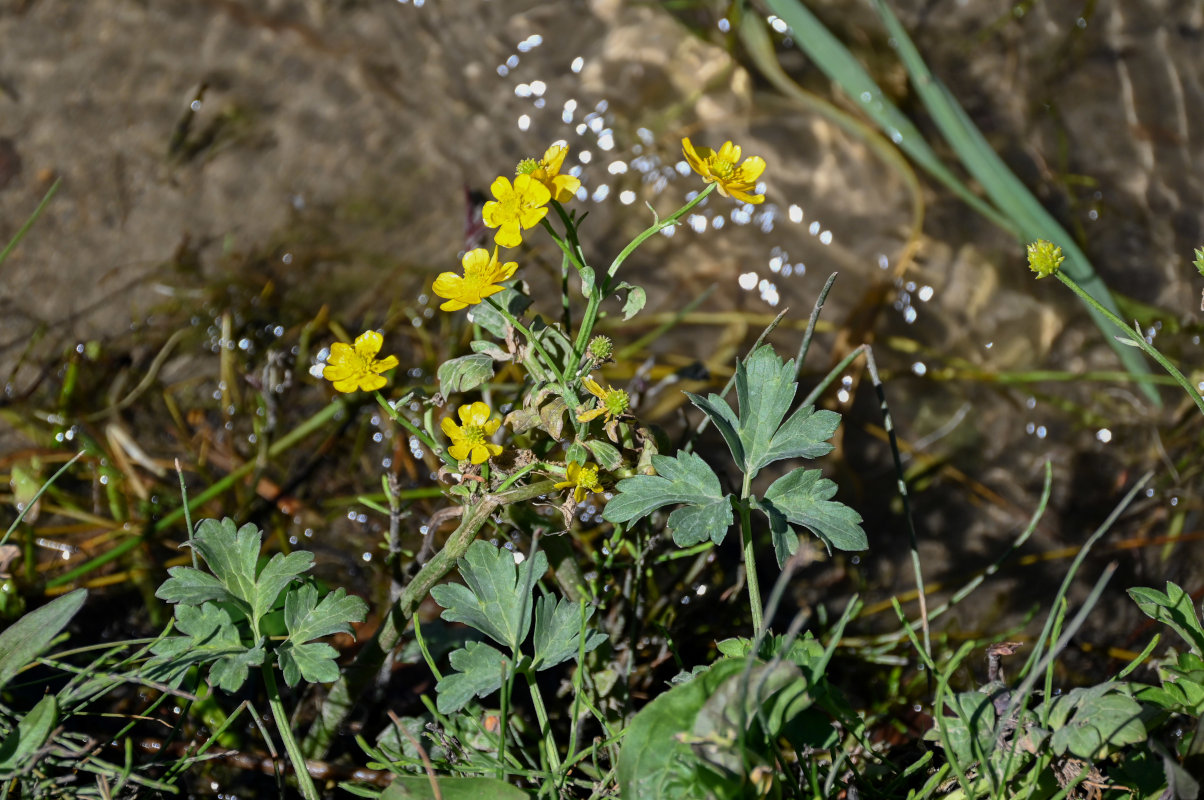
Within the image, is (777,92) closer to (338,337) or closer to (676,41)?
(676,41)

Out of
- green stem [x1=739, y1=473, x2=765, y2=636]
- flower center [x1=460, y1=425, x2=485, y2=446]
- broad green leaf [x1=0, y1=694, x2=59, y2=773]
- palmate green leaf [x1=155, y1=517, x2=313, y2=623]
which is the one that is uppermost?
flower center [x1=460, y1=425, x2=485, y2=446]

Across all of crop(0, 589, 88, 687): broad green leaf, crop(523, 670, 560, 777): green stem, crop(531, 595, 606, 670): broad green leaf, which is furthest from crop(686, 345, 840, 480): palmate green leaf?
crop(0, 589, 88, 687): broad green leaf

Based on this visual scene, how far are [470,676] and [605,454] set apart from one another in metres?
0.45

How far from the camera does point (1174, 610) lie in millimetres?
1425

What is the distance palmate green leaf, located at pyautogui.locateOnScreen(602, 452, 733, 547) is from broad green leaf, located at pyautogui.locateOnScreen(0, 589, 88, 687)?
918 mm

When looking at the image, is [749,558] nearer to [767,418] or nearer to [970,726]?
[767,418]

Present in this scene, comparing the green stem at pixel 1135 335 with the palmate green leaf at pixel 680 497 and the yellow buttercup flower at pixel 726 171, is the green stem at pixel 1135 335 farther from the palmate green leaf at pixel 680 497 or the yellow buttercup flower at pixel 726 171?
the palmate green leaf at pixel 680 497

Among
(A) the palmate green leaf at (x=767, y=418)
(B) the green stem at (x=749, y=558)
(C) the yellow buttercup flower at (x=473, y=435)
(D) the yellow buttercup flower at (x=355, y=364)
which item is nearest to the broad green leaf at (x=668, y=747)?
(B) the green stem at (x=749, y=558)

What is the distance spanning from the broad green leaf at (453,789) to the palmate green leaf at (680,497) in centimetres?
47

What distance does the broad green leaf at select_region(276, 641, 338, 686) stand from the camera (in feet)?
4.36

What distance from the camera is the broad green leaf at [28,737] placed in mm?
1296

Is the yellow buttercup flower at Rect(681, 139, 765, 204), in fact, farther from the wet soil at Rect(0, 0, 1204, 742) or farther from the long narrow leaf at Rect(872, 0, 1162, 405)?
the long narrow leaf at Rect(872, 0, 1162, 405)

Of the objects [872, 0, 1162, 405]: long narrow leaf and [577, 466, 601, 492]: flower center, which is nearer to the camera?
[577, 466, 601, 492]: flower center

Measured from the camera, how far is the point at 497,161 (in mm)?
3006
